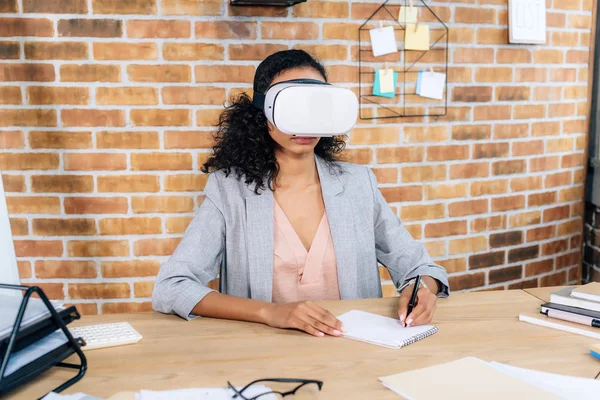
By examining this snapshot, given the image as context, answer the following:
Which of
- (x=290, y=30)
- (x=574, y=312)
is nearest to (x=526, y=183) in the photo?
(x=290, y=30)

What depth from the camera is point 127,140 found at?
1.99 metres

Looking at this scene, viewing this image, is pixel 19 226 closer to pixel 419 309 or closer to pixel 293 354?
pixel 293 354

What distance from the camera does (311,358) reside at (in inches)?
41.0

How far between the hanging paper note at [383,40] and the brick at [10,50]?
1266 millimetres

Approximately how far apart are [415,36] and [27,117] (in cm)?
147

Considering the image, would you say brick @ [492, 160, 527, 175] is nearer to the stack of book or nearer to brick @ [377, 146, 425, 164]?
brick @ [377, 146, 425, 164]

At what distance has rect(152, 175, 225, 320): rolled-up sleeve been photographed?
1291mm

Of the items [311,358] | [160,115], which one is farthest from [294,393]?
[160,115]

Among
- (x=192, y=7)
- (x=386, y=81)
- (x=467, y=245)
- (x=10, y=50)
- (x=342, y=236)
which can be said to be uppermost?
(x=192, y=7)

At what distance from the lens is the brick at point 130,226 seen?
2023 millimetres

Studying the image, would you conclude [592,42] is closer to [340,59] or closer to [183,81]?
[340,59]

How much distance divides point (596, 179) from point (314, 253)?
1.77 m

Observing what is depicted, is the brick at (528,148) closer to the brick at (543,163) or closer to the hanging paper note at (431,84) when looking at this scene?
the brick at (543,163)

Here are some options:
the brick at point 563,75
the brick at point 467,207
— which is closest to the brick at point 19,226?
the brick at point 467,207
